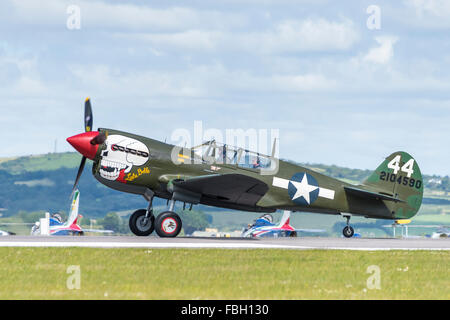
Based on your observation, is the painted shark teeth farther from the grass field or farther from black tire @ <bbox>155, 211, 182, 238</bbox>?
the grass field

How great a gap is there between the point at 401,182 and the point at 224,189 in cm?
751

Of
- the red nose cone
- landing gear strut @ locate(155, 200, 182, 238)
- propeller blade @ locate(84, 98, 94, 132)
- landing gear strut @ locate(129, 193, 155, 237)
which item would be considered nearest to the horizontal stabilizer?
landing gear strut @ locate(155, 200, 182, 238)

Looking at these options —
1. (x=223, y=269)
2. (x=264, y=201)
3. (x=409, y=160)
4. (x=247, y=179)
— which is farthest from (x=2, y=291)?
(x=409, y=160)

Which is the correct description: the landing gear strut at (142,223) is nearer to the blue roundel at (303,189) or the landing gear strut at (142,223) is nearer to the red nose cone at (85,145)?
the red nose cone at (85,145)

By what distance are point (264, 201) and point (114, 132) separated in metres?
5.20

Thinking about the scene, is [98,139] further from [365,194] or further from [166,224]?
[365,194]

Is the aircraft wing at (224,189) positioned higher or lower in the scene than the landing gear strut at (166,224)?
higher

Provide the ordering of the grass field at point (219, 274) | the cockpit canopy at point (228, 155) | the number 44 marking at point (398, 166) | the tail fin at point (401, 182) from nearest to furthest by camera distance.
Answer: the grass field at point (219, 274), the cockpit canopy at point (228, 155), the tail fin at point (401, 182), the number 44 marking at point (398, 166)

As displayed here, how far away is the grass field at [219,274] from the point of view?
39.1ft

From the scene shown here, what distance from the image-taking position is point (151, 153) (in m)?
22.6

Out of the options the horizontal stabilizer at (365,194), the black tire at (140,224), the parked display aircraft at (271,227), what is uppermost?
the horizontal stabilizer at (365,194)

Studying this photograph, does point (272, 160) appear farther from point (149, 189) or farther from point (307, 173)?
point (149, 189)

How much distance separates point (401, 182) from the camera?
26.5m

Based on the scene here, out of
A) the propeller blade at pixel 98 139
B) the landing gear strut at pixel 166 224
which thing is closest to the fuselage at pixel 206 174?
the propeller blade at pixel 98 139
